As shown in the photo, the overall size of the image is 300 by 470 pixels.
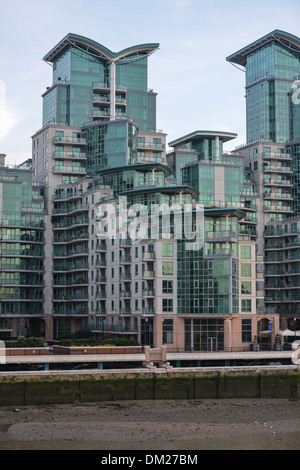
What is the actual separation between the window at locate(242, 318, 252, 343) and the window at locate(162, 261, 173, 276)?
11985mm

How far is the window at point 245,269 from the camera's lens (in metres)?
109

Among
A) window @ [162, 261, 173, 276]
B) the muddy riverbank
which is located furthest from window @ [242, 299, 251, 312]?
the muddy riverbank

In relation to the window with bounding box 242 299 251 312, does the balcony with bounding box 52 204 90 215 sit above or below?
above

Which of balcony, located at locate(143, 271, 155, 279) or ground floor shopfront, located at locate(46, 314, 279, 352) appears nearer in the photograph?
ground floor shopfront, located at locate(46, 314, 279, 352)

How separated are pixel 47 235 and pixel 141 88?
37.0 meters

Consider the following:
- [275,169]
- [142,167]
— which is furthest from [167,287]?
[275,169]

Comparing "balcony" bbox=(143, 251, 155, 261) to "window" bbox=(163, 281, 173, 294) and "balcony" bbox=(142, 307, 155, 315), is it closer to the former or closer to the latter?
"window" bbox=(163, 281, 173, 294)

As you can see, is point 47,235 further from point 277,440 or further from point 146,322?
point 277,440

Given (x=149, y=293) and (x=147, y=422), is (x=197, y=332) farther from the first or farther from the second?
(x=147, y=422)

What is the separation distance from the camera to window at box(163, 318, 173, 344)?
4109 inches

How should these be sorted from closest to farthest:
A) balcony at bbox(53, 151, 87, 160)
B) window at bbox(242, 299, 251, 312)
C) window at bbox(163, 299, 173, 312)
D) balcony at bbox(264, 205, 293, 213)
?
1. window at bbox(163, 299, 173, 312)
2. window at bbox(242, 299, 251, 312)
3. balcony at bbox(53, 151, 87, 160)
4. balcony at bbox(264, 205, 293, 213)

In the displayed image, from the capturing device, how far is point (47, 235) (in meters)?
134

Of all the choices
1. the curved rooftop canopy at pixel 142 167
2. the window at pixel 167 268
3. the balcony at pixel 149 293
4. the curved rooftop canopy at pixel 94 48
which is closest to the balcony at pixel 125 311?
the balcony at pixel 149 293

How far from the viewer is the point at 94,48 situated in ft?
476
